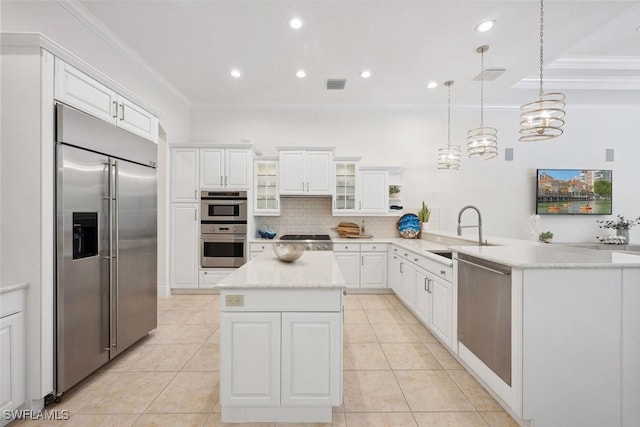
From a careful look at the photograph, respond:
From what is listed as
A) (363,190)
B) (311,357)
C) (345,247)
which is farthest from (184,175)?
(311,357)

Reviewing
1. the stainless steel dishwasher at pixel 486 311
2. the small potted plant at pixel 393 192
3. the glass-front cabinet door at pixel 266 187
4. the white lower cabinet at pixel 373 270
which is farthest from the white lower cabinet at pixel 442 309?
the glass-front cabinet door at pixel 266 187

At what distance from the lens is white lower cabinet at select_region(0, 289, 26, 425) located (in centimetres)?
173

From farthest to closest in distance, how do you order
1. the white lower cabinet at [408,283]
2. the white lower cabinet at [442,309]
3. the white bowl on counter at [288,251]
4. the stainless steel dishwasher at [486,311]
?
the white lower cabinet at [408,283]
the white lower cabinet at [442,309]
the white bowl on counter at [288,251]
the stainless steel dishwasher at [486,311]

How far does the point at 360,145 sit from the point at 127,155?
148 inches

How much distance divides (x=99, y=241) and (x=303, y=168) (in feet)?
10.2

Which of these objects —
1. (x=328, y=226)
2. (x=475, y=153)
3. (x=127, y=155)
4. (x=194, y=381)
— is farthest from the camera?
(x=328, y=226)

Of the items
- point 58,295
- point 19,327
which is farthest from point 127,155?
point 19,327

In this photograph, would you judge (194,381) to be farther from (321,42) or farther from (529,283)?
(321,42)

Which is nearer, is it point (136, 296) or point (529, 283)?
point (529, 283)

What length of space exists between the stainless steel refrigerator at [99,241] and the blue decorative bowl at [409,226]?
3903 millimetres

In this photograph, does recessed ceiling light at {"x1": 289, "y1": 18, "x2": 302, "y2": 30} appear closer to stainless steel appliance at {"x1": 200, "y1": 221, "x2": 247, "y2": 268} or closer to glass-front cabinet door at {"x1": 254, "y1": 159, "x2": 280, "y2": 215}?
glass-front cabinet door at {"x1": 254, "y1": 159, "x2": 280, "y2": 215}

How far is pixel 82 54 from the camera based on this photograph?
2.92 m

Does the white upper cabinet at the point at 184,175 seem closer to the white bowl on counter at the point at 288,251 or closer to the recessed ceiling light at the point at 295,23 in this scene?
the recessed ceiling light at the point at 295,23

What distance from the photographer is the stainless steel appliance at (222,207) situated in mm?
4648
